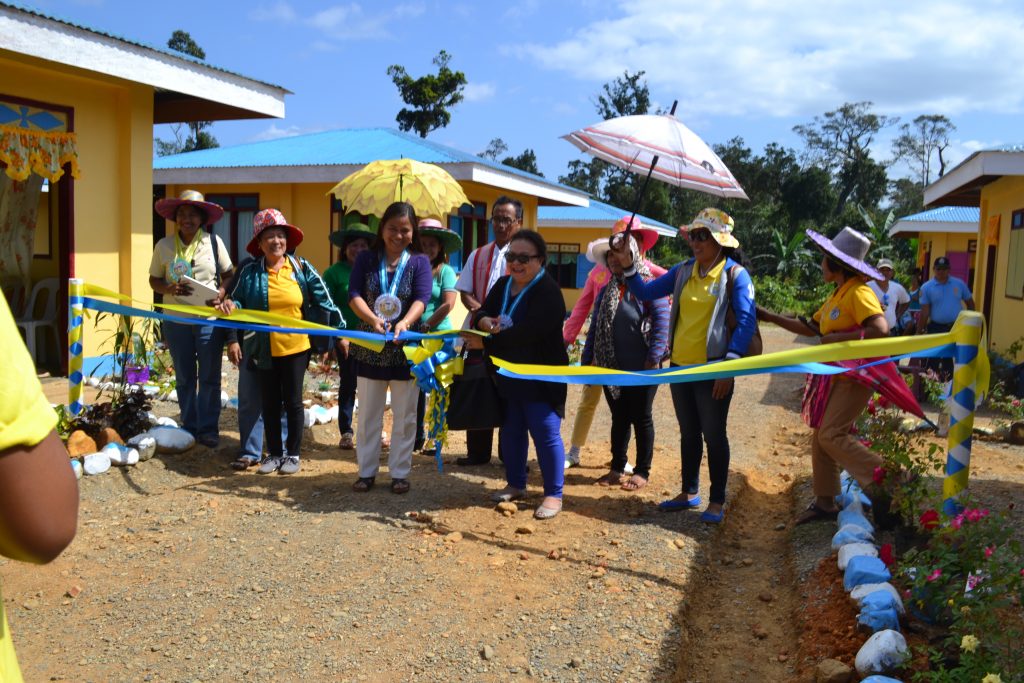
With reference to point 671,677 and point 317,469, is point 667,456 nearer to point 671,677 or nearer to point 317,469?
point 317,469

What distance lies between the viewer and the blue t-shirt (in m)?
11.2

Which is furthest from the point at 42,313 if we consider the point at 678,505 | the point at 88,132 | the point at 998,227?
the point at 998,227

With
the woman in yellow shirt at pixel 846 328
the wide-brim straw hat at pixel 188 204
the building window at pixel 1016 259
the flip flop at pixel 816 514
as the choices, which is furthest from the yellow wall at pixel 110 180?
the building window at pixel 1016 259

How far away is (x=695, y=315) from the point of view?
16.6 feet

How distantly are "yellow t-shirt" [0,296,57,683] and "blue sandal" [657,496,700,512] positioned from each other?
4590 mm

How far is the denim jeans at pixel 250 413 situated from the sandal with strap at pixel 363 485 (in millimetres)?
1073

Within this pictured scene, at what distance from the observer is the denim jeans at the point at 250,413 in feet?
20.0

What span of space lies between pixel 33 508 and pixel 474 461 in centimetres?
539

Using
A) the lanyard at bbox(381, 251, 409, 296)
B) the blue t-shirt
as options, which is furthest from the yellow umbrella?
the blue t-shirt

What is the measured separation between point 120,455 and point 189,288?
52.2 inches

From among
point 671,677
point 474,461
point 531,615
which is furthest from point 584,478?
point 671,677

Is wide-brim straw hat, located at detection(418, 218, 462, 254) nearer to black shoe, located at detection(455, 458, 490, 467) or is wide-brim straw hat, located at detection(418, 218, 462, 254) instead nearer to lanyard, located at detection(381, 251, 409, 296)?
lanyard, located at detection(381, 251, 409, 296)

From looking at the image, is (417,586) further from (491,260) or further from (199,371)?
(199,371)

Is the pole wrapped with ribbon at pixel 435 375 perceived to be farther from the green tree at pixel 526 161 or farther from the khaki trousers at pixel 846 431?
the green tree at pixel 526 161
